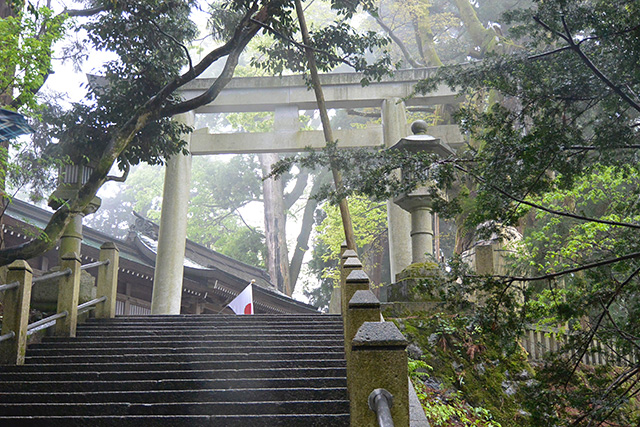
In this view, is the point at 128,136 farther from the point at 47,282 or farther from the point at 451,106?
the point at 451,106

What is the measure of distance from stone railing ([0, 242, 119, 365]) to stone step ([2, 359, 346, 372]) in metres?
0.29

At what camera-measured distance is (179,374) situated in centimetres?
588

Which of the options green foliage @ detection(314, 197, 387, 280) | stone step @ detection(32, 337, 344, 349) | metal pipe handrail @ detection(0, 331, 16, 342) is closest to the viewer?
metal pipe handrail @ detection(0, 331, 16, 342)

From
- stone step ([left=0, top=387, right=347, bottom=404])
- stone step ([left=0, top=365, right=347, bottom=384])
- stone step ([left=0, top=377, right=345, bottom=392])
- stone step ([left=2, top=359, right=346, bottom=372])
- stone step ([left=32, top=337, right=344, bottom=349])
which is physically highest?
stone step ([left=32, top=337, right=344, bottom=349])

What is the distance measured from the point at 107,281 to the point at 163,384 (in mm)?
3103

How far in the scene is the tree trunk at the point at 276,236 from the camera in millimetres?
25016

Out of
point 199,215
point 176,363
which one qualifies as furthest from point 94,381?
point 199,215

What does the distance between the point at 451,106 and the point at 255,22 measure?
32.2 ft

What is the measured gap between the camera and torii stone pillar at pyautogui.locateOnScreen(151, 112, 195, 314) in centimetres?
1330

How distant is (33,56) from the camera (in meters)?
7.55

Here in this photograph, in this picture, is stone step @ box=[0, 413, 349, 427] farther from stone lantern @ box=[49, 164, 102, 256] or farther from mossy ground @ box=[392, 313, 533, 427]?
stone lantern @ box=[49, 164, 102, 256]

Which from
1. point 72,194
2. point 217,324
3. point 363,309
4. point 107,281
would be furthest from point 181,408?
point 72,194

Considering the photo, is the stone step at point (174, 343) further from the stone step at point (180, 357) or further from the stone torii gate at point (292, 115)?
the stone torii gate at point (292, 115)

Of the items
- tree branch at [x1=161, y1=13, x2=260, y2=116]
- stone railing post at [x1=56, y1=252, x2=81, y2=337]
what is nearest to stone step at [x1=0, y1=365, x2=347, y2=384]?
stone railing post at [x1=56, y1=252, x2=81, y2=337]
